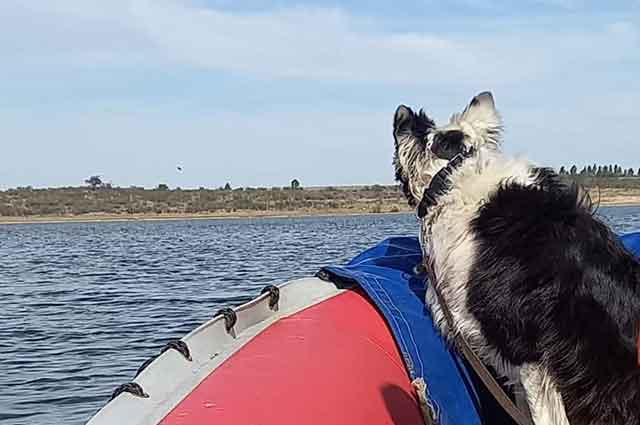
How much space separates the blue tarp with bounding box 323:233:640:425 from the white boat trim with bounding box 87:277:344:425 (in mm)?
207

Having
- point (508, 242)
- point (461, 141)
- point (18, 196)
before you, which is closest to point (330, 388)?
point (508, 242)

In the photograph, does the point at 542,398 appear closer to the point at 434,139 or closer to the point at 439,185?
the point at 439,185

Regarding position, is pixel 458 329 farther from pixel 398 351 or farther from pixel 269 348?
pixel 269 348

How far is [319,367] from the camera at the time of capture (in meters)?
3.46

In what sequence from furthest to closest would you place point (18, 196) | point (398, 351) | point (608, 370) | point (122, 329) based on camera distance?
1. point (18, 196)
2. point (122, 329)
3. point (398, 351)
4. point (608, 370)

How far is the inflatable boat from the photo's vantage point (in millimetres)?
3176

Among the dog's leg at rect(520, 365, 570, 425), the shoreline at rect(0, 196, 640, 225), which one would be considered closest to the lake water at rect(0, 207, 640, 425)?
the dog's leg at rect(520, 365, 570, 425)

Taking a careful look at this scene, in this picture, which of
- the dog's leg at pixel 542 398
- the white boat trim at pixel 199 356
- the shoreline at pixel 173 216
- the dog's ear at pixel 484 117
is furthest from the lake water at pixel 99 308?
the shoreline at pixel 173 216

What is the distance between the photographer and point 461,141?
14.2ft

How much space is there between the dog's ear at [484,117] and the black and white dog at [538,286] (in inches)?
16.2

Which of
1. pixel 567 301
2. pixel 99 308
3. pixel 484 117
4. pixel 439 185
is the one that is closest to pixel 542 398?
pixel 567 301

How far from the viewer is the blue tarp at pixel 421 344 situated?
140 inches

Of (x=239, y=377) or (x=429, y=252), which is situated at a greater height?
(x=429, y=252)

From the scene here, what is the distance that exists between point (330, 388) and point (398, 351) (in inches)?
20.2
